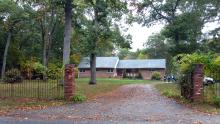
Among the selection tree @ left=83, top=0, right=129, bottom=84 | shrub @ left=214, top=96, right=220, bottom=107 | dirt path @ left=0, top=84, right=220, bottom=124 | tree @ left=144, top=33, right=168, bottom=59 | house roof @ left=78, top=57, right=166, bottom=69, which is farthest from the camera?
tree @ left=144, top=33, right=168, bottom=59

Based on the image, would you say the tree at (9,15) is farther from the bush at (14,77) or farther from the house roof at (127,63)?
the house roof at (127,63)

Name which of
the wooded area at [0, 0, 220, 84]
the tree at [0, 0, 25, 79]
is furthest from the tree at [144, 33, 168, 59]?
the tree at [0, 0, 25, 79]

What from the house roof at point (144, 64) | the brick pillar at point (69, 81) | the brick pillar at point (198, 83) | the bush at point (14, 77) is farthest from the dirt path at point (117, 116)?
the house roof at point (144, 64)

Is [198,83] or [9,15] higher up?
[9,15]

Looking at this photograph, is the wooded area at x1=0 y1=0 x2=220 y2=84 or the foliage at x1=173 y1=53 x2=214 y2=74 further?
the wooded area at x1=0 y1=0 x2=220 y2=84

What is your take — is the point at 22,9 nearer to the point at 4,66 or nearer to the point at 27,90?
the point at 4,66

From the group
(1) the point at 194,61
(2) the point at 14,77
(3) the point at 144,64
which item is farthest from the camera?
(3) the point at 144,64

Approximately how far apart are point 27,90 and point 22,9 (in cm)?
2263

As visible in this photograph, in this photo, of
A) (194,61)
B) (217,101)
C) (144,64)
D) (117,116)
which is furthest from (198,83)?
(144,64)

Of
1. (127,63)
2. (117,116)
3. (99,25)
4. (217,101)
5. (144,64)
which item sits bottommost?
(117,116)

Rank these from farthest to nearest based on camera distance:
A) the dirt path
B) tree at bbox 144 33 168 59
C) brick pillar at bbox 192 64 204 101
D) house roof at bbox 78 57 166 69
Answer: tree at bbox 144 33 168 59 → house roof at bbox 78 57 166 69 → brick pillar at bbox 192 64 204 101 → the dirt path

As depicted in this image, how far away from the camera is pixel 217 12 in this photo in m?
47.6

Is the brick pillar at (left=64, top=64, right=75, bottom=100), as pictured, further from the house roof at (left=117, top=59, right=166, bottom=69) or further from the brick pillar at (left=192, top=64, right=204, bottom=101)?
the house roof at (left=117, top=59, right=166, bottom=69)

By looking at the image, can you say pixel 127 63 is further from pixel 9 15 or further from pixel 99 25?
pixel 99 25
